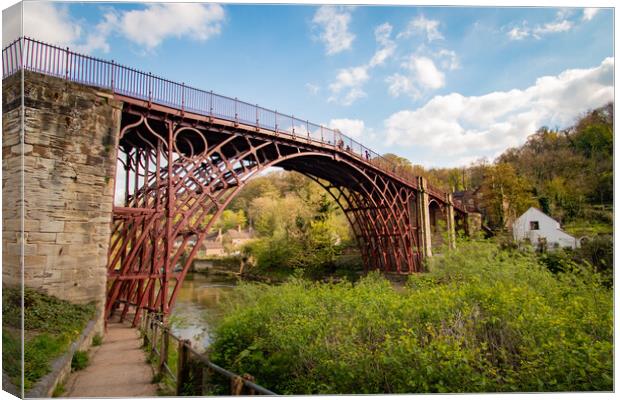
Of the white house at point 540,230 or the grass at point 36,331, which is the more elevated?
the white house at point 540,230

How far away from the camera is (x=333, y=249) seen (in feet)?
78.8

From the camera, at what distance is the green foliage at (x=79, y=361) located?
509 cm

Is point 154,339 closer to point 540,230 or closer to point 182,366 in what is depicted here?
point 182,366

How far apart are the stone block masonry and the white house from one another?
9.54 m

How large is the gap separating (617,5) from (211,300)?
17.9 metres

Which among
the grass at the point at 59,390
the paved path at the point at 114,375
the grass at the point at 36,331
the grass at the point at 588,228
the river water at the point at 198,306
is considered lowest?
the river water at the point at 198,306

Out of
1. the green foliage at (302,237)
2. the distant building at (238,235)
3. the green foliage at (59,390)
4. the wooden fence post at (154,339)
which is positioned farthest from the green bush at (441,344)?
the distant building at (238,235)

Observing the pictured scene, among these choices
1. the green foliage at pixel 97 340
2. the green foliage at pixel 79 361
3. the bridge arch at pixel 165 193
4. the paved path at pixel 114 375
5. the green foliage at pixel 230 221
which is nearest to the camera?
the paved path at pixel 114 375

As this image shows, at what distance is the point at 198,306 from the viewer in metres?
17.0

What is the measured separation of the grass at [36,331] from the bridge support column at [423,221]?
17917 mm

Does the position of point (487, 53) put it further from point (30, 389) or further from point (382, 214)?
point (382, 214)

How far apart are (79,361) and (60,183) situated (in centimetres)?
281

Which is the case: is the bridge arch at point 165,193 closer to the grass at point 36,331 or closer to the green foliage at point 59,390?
the grass at point 36,331

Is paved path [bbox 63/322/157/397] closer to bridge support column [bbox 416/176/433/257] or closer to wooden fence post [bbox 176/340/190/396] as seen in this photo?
wooden fence post [bbox 176/340/190/396]
